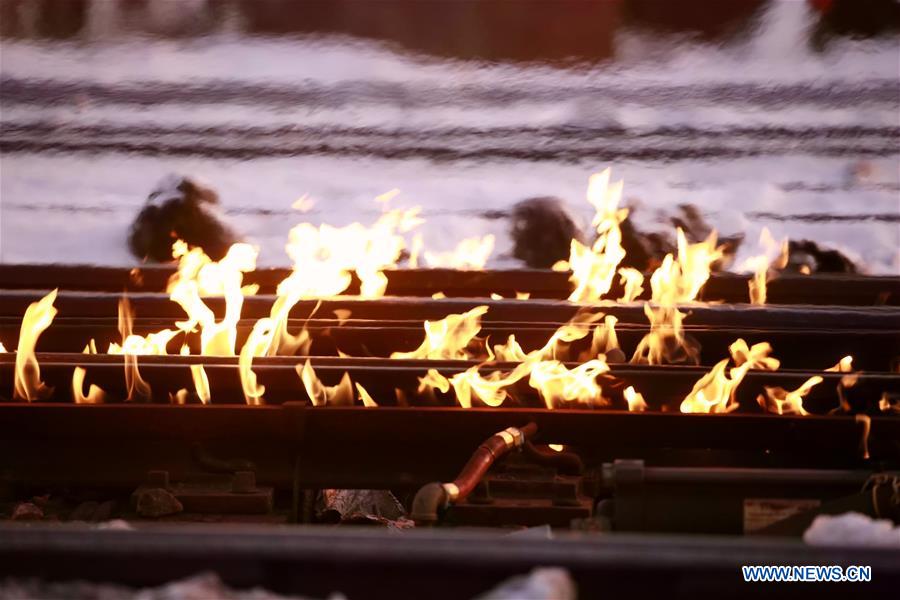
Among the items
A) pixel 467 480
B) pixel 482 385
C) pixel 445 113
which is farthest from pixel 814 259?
pixel 467 480

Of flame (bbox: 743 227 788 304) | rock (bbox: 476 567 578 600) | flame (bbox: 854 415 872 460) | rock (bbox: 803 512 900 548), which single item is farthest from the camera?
flame (bbox: 743 227 788 304)

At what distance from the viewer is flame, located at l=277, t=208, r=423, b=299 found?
516 centimetres

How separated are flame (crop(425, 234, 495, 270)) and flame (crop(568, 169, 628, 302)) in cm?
45

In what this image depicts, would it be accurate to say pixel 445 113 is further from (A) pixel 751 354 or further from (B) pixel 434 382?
(B) pixel 434 382

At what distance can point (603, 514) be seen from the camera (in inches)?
101

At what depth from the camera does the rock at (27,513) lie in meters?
3.02

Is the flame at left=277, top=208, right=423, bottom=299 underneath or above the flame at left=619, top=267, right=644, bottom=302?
above

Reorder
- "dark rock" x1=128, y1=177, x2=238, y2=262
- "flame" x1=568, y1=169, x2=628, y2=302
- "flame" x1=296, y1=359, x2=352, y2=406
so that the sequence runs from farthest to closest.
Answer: "dark rock" x1=128, y1=177, x2=238, y2=262, "flame" x1=568, y1=169, x2=628, y2=302, "flame" x1=296, y1=359, x2=352, y2=406

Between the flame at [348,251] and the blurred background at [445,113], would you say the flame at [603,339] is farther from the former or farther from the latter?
the blurred background at [445,113]

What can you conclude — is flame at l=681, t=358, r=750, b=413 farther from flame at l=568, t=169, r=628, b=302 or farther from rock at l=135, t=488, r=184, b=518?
rock at l=135, t=488, r=184, b=518

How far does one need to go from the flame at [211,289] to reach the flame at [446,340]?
81 centimetres

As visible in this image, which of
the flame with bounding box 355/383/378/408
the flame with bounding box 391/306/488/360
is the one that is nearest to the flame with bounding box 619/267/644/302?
the flame with bounding box 391/306/488/360

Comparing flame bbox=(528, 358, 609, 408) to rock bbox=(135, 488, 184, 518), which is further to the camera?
flame bbox=(528, 358, 609, 408)

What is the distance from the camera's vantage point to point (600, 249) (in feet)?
18.3
